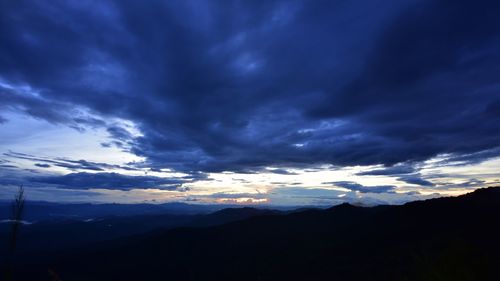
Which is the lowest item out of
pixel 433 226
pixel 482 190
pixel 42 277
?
pixel 42 277

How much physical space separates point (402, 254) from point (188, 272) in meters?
94.3

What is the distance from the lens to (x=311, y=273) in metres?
130

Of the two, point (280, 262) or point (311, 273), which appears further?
point (280, 262)

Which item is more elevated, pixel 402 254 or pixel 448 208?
pixel 448 208

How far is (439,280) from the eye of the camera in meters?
7.04

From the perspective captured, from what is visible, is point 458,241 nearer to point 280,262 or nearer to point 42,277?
point 280,262

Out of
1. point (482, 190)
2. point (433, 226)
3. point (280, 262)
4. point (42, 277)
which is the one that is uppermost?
point (482, 190)

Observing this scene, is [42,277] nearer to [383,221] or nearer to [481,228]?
[383,221]

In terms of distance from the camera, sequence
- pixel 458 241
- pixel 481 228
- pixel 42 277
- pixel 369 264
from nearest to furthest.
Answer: pixel 458 241, pixel 369 264, pixel 481 228, pixel 42 277

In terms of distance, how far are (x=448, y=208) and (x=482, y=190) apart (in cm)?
3249

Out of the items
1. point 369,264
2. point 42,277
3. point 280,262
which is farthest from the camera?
point 42,277

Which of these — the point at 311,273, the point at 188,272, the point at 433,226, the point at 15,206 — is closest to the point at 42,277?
the point at 188,272

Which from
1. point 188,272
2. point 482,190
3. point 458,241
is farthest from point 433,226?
point 458,241

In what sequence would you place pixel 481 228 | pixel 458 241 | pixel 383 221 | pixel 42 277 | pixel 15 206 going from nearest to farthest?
1. pixel 15 206
2. pixel 458 241
3. pixel 481 228
4. pixel 42 277
5. pixel 383 221
